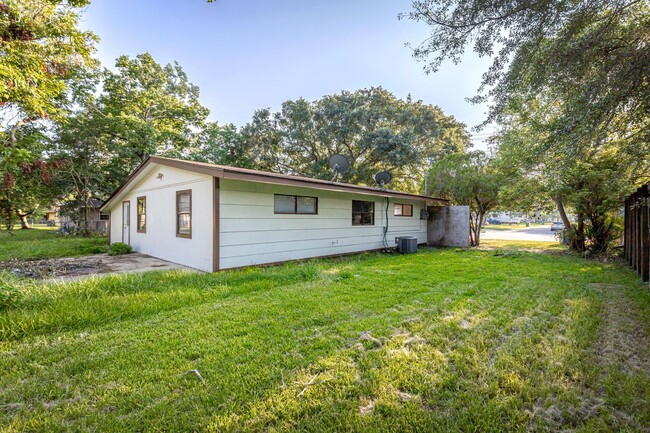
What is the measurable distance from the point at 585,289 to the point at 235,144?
703 inches

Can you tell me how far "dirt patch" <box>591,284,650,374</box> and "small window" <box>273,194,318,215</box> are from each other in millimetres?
6242

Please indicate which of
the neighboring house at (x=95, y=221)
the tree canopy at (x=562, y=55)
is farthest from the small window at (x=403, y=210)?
the neighboring house at (x=95, y=221)

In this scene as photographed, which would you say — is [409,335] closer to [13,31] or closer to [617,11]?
[617,11]

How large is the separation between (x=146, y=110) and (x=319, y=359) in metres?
20.1

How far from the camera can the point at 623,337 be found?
306 centimetres

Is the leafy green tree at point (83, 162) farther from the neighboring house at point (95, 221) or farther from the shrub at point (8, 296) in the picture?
the shrub at point (8, 296)

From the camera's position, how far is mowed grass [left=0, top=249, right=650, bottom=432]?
1.88 metres

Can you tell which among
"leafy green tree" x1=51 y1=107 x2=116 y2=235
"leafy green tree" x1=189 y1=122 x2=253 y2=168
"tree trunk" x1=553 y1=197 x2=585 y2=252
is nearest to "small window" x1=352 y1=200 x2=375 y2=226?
"tree trunk" x1=553 y1=197 x2=585 y2=252

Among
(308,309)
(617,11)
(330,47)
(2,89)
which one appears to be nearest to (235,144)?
(330,47)

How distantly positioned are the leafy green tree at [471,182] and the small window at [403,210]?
2554 mm

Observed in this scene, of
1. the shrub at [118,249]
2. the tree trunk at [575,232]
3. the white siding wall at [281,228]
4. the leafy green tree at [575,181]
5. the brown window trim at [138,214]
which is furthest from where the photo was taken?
the tree trunk at [575,232]

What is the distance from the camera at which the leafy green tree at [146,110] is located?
15.6 meters

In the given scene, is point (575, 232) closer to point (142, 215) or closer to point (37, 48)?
point (142, 215)

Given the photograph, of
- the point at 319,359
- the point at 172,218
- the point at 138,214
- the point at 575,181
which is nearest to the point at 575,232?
the point at 575,181
